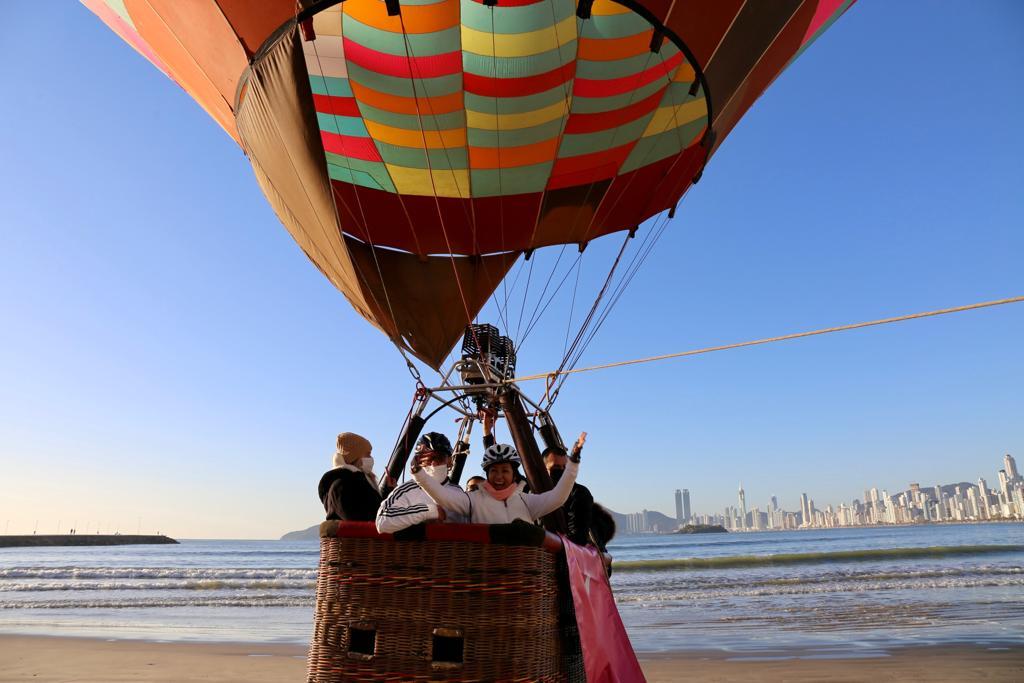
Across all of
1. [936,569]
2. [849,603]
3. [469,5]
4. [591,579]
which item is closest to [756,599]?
[849,603]

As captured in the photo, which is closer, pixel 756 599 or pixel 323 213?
pixel 323 213

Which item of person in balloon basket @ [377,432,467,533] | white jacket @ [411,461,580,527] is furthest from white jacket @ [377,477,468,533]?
white jacket @ [411,461,580,527]

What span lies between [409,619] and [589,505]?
1.42 meters

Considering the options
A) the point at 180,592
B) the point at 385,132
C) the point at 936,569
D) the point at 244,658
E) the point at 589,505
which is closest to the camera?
the point at 589,505

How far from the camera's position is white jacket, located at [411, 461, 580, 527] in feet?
7.93

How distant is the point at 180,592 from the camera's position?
36.0 feet

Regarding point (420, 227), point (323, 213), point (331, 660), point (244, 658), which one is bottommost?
point (244, 658)

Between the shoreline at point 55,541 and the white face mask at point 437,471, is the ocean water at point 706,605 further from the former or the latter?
the shoreline at point 55,541

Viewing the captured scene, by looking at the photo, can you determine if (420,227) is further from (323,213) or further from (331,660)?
(331,660)

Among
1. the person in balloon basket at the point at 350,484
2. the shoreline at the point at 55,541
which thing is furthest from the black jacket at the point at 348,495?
the shoreline at the point at 55,541

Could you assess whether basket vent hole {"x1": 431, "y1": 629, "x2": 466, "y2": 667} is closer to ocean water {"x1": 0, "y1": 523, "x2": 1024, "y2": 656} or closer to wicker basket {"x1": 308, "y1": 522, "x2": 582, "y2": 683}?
wicker basket {"x1": 308, "y1": 522, "x2": 582, "y2": 683}

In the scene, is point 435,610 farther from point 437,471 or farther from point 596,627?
point 596,627

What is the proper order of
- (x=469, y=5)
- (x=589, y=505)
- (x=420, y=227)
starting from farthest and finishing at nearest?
1. (x=420, y=227)
2. (x=469, y=5)
3. (x=589, y=505)

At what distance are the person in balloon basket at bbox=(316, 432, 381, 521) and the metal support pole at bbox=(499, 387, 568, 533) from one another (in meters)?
0.84
